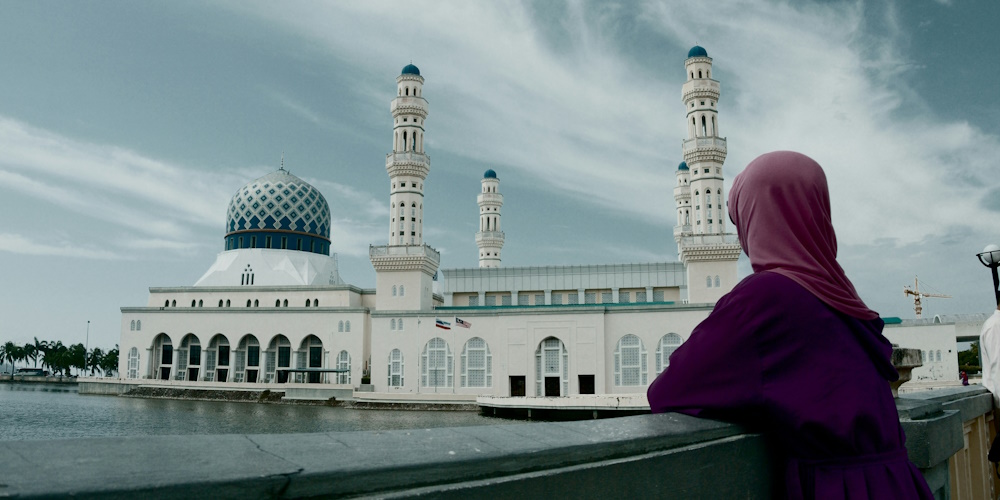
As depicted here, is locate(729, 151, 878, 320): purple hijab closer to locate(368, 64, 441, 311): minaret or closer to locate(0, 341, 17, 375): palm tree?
locate(368, 64, 441, 311): minaret

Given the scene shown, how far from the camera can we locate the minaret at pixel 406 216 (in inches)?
1496

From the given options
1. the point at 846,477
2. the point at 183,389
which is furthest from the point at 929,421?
the point at 183,389

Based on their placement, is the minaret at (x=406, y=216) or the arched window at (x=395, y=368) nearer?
the arched window at (x=395, y=368)

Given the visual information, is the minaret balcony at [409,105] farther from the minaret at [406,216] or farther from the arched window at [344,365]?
the arched window at [344,365]

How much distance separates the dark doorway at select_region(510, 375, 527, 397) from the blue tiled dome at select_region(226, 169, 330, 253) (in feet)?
63.2

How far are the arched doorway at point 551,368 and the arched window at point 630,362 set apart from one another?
8.29ft

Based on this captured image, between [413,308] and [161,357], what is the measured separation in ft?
54.2

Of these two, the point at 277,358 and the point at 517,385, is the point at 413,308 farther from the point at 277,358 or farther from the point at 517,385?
the point at 277,358

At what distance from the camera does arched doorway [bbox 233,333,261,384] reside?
41.2 meters

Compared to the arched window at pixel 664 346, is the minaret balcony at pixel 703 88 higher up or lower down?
higher up

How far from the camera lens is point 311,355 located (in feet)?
133

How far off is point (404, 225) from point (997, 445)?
35339 millimetres

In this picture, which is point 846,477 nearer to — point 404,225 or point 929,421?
point 929,421

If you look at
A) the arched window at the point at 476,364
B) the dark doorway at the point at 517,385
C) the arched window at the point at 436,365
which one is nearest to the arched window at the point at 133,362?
the arched window at the point at 436,365
